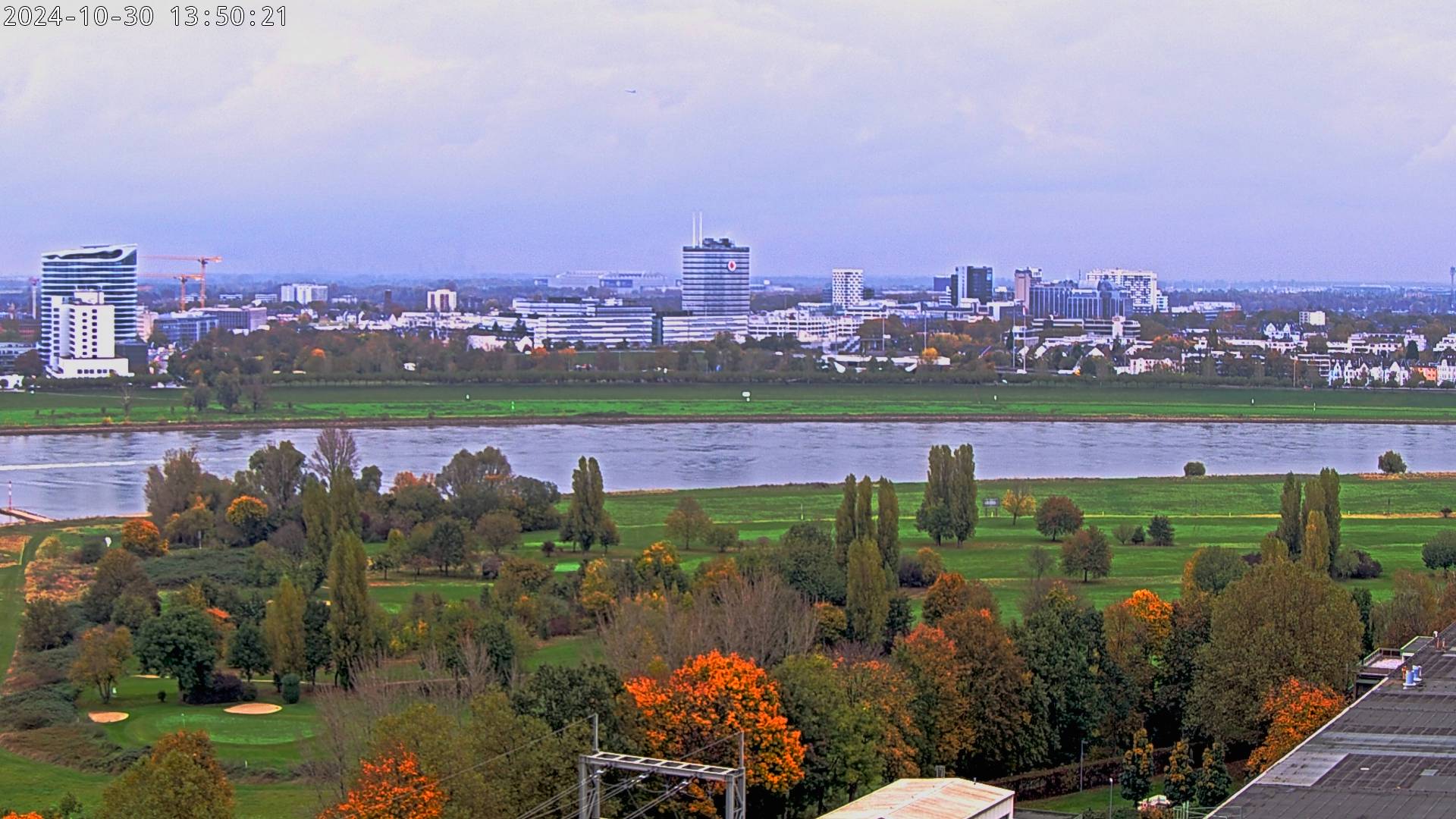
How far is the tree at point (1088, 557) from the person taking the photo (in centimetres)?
1475

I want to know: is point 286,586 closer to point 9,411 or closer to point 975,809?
point 975,809

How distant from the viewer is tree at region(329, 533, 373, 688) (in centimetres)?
1112

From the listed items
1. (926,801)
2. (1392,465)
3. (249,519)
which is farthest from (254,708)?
(1392,465)

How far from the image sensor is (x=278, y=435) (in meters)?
28.1

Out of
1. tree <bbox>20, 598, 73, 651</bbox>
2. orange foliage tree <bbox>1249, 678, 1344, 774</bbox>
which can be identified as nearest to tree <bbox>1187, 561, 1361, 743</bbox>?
orange foliage tree <bbox>1249, 678, 1344, 774</bbox>

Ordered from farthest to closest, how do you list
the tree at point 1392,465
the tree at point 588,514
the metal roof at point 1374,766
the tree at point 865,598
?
the tree at point 1392,465 < the tree at point 588,514 < the tree at point 865,598 < the metal roof at point 1374,766

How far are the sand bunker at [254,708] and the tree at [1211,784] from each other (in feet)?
16.4

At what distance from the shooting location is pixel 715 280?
67.8 metres

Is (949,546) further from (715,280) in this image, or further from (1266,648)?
→ (715,280)

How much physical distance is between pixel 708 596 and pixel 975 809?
14.3ft

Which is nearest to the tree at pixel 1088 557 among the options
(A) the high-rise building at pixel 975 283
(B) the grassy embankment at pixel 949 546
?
(B) the grassy embankment at pixel 949 546

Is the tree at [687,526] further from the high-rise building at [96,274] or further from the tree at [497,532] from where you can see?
the high-rise building at [96,274]

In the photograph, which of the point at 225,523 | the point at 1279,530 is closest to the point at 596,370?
the point at 225,523

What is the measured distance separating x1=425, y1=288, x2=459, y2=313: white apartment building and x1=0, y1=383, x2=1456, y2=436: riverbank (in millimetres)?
40867
